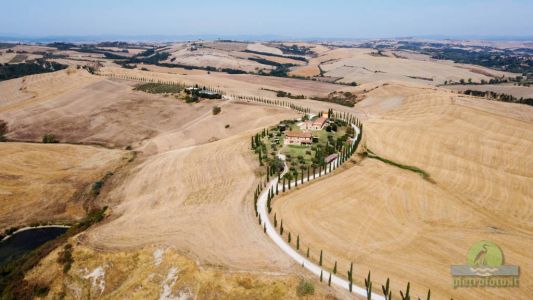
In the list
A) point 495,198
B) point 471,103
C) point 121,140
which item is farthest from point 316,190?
point 471,103

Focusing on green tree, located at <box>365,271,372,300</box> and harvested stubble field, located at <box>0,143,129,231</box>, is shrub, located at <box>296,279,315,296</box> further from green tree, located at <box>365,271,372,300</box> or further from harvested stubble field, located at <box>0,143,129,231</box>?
harvested stubble field, located at <box>0,143,129,231</box>

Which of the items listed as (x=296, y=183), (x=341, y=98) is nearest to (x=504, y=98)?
(x=341, y=98)

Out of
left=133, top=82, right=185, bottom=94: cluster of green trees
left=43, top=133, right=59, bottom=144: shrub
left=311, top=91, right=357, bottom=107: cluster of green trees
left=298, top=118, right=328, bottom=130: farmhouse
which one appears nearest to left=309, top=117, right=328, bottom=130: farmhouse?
left=298, top=118, right=328, bottom=130: farmhouse

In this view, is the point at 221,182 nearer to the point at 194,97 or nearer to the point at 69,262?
the point at 69,262

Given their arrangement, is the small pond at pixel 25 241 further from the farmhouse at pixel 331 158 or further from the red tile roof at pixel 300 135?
the farmhouse at pixel 331 158

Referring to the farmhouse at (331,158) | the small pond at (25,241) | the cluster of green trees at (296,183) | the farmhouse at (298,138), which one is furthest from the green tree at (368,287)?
the small pond at (25,241)
